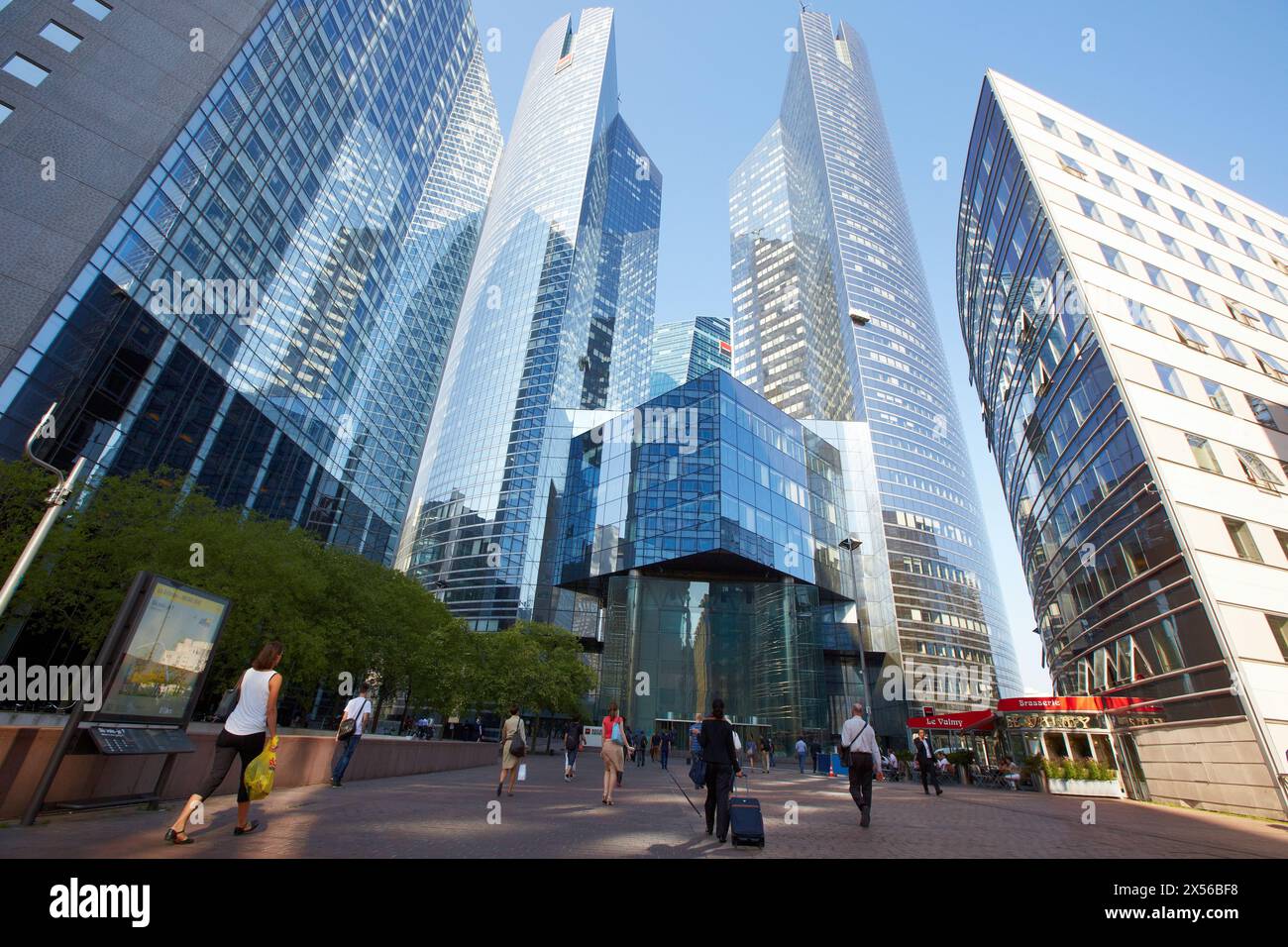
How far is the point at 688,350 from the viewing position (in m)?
175

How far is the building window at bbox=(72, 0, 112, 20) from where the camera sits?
3138cm

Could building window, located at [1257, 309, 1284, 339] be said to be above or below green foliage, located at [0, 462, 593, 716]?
above

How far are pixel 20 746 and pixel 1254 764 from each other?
26.7 metres

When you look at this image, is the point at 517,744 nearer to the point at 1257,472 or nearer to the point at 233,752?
the point at 233,752

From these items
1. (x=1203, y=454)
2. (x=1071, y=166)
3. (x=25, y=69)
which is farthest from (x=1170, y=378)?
(x=25, y=69)

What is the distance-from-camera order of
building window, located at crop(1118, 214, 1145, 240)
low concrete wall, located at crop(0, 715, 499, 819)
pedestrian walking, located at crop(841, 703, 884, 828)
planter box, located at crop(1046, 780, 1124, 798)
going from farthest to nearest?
building window, located at crop(1118, 214, 1145, 240)
planter box, located at crop(1046, 780, 1124, 798)
pedestrian walking, located at crop(841, 703, 884, 828)
low concrete wall, located at crop(0, 715, 499, 819)

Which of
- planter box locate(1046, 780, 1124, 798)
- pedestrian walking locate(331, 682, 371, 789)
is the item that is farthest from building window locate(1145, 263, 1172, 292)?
pedestrian walking locate(331, 682, 371, 789)

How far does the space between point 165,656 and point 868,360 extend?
282 ft

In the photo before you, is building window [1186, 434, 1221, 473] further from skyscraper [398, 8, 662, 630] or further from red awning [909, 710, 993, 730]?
skyscraper [398, 8, 662, 630]

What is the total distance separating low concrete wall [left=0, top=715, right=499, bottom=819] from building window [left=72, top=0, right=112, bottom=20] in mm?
38032

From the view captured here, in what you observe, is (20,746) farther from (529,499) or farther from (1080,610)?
(529,499)

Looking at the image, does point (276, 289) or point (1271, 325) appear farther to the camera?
point (276, 289)

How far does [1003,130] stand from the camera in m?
30.8

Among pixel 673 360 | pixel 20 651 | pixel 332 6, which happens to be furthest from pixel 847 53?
pixel 20 651
